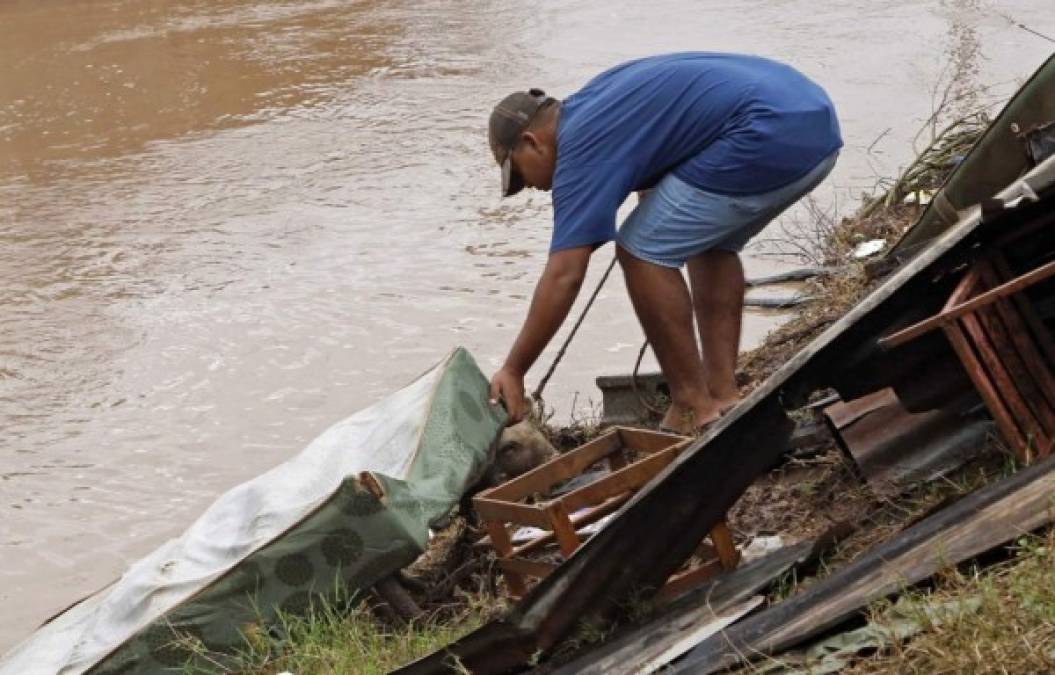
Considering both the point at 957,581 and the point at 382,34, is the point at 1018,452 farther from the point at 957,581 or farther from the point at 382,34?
the point at 382,34

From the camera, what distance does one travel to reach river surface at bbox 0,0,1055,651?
298 inches

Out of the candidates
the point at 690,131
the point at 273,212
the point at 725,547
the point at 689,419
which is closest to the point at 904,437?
the point at 725,547

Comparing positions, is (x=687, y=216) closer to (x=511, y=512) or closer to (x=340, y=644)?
(x=511, y=512)

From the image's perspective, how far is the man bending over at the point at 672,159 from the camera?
4621 millimetres

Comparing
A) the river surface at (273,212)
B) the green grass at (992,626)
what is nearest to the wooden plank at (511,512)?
the green grass at (992,626)

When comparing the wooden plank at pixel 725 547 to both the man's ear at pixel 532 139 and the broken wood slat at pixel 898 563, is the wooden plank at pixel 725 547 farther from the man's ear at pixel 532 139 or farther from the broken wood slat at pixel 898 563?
the man's ear at pixel 532 139

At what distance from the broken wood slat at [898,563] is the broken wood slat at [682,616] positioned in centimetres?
17

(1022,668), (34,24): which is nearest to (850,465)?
(1022,668)

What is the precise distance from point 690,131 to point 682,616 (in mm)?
1716

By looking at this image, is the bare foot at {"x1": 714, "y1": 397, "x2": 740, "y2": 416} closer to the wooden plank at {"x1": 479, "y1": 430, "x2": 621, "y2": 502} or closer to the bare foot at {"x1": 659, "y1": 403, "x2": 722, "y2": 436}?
the bare foot at {"x1": 659, "y1": 403, "x2": 722, "y2": 436}

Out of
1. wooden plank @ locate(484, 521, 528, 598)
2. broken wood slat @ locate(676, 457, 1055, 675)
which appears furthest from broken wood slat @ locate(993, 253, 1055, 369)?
wooden plank @ locate(484, 521, 528, 598)

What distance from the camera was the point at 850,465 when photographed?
4.21 meters

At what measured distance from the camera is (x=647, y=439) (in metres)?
4.56

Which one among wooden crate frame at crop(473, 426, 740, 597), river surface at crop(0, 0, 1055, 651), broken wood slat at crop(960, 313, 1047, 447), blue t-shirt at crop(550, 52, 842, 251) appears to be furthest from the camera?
river surface at crop(0, 0, 1055, 651)
